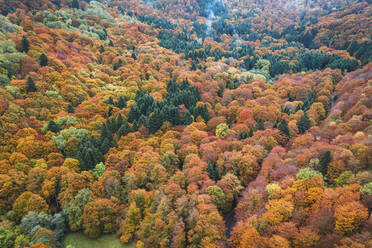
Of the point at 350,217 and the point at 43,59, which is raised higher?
the point at 350,217

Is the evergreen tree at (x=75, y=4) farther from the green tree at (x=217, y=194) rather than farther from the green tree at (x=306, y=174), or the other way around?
the green tree at (x=306, y=174)

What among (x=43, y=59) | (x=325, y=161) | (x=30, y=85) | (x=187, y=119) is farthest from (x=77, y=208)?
(x=43, y=59)

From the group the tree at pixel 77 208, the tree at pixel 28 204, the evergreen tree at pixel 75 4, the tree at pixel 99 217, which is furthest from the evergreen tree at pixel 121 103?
the evergreen tree at pixel 75 4

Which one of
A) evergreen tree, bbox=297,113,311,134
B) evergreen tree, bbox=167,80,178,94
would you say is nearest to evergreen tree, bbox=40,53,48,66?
evergreen tree, bbox=167,80,178,94

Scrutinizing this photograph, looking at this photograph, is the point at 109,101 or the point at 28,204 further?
the point at 109,101

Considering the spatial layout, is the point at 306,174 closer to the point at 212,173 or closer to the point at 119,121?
the point at 212,173

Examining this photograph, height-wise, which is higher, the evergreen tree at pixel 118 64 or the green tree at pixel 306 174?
the evergreen tree at pixel 118 64

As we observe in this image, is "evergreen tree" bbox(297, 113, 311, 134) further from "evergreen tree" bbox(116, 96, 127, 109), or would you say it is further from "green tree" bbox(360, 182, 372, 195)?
"evergreen tree" bbox(116, 96, 127, 109)
